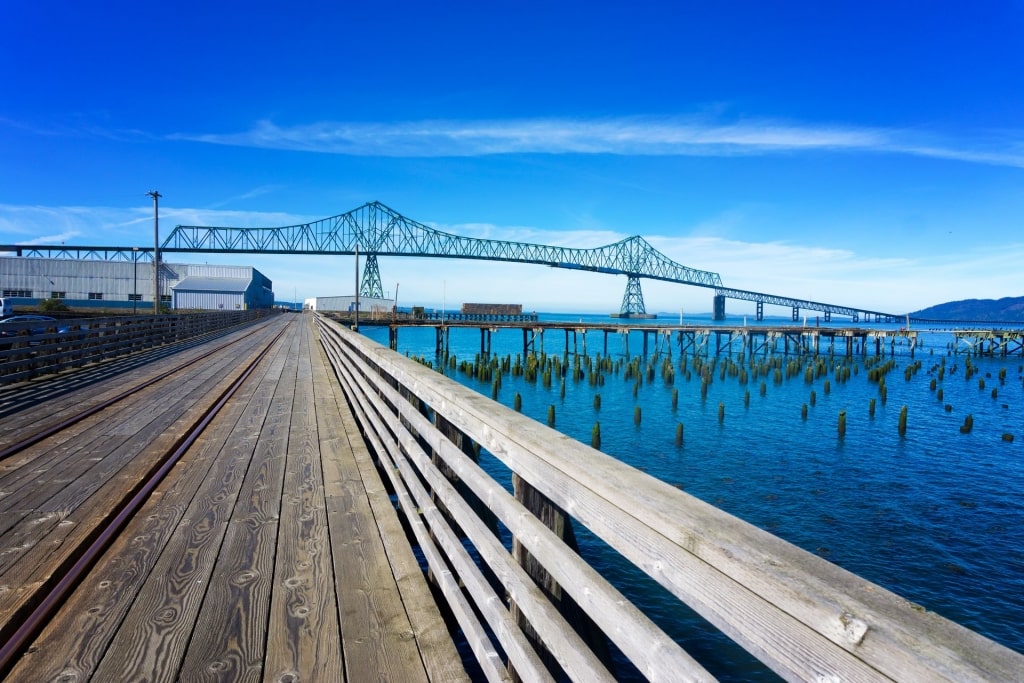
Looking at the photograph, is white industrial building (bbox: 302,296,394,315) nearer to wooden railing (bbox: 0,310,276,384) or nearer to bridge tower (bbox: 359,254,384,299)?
bridge tower (bbox: 359,254,384,299)

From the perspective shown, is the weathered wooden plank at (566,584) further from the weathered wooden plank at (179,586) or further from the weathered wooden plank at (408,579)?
the weathered wooden plank at (179,586)

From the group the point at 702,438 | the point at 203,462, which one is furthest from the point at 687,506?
the point at 702,438

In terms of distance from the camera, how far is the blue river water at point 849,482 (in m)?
8.69

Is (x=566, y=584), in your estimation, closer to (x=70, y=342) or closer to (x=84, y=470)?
(x=84, y=470)

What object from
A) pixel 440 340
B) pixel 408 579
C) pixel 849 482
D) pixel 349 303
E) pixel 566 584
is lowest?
pixel 849 482

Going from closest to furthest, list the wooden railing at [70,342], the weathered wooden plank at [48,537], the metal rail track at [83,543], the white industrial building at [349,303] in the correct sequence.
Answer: the metal rail track at [83,543] < the weathered wooden plank at [48,537] < the wooden railing at [70,342] < the white industrial building at [349,303]

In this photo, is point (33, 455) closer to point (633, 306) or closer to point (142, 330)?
point (142, 330)

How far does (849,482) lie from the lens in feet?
47.4

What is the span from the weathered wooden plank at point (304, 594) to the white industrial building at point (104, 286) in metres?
66.2

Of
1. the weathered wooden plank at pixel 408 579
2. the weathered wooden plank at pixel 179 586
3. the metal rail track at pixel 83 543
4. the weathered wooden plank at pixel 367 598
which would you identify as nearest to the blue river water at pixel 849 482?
the weathered wooden plank at pixel 408 579

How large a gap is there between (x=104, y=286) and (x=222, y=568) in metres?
77.5

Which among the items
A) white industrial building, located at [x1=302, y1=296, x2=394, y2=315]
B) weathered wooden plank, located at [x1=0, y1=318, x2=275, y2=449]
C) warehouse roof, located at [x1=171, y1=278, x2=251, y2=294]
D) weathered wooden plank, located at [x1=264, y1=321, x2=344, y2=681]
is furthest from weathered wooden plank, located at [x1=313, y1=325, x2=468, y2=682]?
white industrial building, located at [x1=302, y1=296, x2=394, y2=315]

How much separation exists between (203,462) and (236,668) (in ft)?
12.2

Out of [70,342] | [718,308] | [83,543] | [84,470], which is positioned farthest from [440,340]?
[718,308]
